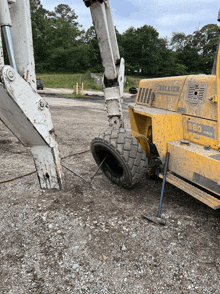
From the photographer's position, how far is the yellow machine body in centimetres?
287

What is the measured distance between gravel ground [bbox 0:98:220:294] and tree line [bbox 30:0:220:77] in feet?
147

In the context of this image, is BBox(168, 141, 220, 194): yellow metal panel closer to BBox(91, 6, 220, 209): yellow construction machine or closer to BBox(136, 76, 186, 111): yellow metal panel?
BBox(91, 6, 220, 209): yellow construction machine

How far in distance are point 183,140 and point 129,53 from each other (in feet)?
179

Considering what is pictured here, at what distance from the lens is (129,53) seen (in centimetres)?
5362

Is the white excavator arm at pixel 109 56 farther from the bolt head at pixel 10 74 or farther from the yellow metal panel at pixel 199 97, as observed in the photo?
the bolt head at pixel 10 74

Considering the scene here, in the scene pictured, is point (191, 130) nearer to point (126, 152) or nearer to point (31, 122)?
point (126, 152)

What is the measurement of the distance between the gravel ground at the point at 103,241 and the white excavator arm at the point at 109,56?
139 centimetres

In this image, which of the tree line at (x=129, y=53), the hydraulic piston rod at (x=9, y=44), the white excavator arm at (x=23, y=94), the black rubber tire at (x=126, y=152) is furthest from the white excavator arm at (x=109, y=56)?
the tree line at (x=129, y=53)

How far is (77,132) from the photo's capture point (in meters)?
8.14

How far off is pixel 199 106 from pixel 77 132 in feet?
17.9

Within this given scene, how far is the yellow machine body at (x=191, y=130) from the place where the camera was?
2.87 meters

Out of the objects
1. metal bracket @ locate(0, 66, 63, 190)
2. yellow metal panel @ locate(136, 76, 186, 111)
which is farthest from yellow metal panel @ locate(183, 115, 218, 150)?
metal bracket @ locate(0, 66, 63, 190)

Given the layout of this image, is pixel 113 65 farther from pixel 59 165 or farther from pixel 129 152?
pixel 59 165

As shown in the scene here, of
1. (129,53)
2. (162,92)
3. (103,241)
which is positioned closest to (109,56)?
(162,92)
